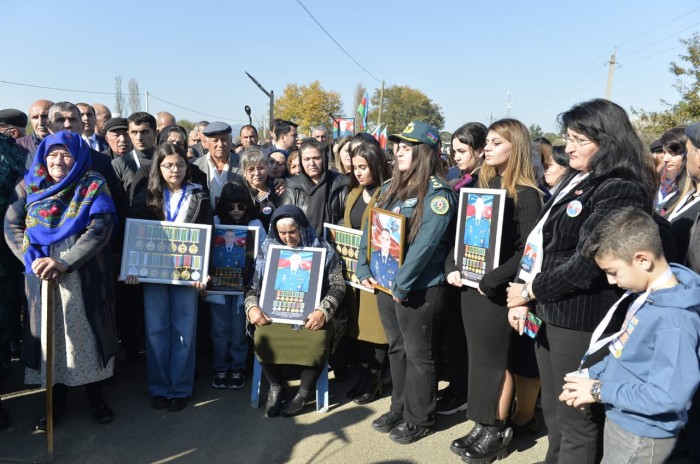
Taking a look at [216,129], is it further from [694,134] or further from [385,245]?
[694,134]

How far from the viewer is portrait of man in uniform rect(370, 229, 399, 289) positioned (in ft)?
12.2

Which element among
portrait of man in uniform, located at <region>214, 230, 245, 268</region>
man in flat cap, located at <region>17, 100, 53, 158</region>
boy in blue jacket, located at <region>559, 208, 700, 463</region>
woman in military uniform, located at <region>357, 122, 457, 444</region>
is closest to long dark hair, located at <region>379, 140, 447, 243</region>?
woman in military uniform, located at <region>357, 122, 457, 444</region>

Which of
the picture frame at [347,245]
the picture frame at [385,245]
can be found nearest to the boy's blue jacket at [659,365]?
the picture frame at [385,245]

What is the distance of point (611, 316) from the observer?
2.44 meters

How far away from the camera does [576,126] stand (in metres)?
2.66

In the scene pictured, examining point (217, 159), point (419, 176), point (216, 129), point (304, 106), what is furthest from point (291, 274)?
point (304, 106)

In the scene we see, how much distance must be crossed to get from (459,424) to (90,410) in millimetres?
3023

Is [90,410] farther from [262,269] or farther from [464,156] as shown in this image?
[464,156]

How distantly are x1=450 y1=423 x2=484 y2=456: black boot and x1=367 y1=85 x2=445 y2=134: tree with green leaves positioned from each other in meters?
61.3

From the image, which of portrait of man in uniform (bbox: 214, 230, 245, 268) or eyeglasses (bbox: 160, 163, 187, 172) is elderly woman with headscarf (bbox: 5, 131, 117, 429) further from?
portrait of man in uniform (bbox: 214, 230, 245, 268)

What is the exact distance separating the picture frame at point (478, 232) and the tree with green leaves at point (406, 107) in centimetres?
6119

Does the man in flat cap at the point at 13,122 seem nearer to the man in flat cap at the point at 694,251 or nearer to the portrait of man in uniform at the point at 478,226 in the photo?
the portrait of man in uniform at the point at 478,226

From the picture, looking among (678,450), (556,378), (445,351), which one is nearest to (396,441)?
(445,351)

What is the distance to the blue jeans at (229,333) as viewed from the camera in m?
4.78
